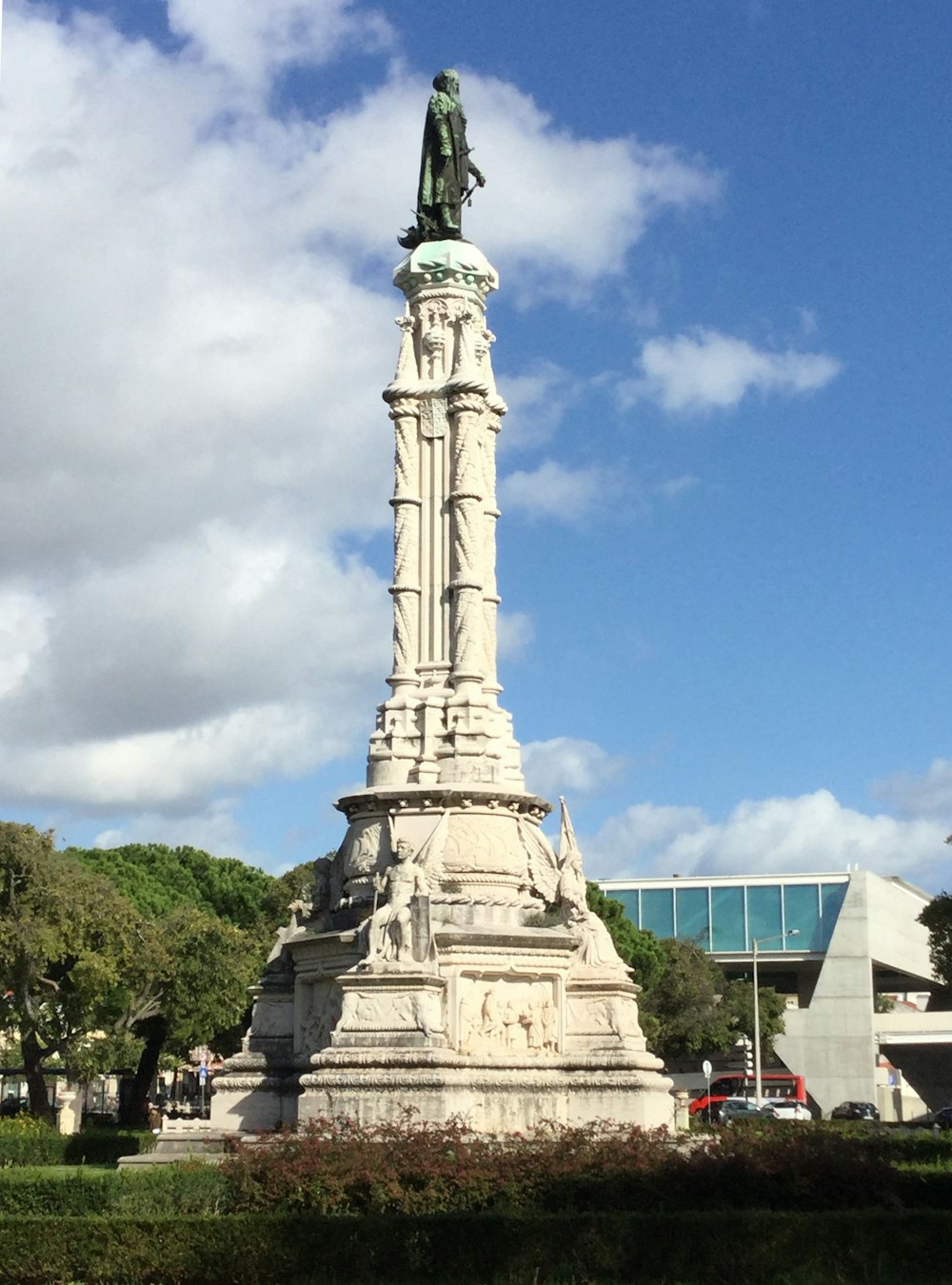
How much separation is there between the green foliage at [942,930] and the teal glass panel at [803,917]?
1348 inches

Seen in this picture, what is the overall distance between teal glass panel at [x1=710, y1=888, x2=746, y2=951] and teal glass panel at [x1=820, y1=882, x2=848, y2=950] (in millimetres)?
4459

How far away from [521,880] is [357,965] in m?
4.21

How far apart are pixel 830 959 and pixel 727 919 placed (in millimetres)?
6230

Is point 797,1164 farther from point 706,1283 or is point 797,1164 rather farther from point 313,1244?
point 313,1244

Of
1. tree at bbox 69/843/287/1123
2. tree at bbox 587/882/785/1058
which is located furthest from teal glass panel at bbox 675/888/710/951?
tree at bbox 69/843/287/1123

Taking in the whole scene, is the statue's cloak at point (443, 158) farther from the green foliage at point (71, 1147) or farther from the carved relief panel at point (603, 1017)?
the green foliage at point (71, 1147)

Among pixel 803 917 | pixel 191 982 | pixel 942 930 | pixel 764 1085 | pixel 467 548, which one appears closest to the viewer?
pixel 467 548

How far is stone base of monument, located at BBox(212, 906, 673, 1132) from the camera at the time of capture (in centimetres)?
2653

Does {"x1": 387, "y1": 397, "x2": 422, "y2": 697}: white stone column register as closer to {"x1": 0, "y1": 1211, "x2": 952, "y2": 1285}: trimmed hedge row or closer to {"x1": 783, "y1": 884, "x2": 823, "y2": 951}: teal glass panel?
{"x1": 0, "y1": 1211, "x2": 952, "y2": 1285}: trimmed hedge row

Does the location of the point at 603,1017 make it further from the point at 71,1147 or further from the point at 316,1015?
the point at 71,1147

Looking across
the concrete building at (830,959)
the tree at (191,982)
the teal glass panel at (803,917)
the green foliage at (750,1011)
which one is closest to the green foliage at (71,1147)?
the tree at (191,982)

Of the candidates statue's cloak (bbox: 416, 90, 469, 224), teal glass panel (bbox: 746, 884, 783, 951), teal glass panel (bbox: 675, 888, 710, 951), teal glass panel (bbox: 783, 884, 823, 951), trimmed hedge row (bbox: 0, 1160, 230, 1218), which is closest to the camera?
trimmed hedge row (bbox: 0, 1160, 230, 1218)

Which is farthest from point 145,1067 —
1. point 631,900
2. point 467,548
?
point 631,900

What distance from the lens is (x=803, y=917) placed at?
3435 inches
